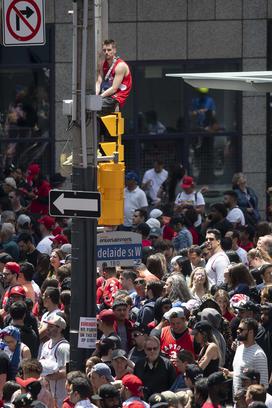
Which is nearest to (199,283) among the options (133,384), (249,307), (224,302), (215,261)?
(224,302)

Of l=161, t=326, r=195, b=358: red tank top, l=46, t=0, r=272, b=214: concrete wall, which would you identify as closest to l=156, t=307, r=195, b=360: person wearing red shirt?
l=161, t=326, r=195, b=358: red tank top

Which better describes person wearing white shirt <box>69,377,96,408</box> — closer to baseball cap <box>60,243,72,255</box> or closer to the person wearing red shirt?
the person wearing red shirt

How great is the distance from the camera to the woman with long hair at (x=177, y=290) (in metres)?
15.7

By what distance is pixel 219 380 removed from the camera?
12297 mm

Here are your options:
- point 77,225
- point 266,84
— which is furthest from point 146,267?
point 77,225

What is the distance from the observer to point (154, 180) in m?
25.5

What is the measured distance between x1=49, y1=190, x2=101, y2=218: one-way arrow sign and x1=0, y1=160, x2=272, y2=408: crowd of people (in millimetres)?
1399

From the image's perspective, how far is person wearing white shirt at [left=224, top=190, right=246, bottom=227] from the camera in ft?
72.5

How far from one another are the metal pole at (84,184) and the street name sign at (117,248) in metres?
1.07

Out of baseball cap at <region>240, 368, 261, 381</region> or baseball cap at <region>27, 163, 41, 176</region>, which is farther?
baseball cap at <region>27, 163, 41, 176</region>

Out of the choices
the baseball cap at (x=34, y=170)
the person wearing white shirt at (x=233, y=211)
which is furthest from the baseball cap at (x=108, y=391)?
the baseball cap at (x=34, y=170)

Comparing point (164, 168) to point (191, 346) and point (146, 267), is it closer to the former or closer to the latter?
point (146, 267)

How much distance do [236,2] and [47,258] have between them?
1010 cm

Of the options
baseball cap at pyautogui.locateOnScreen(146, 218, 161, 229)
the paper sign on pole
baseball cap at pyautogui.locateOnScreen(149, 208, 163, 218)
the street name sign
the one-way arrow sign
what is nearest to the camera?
the one-way arrow sign
